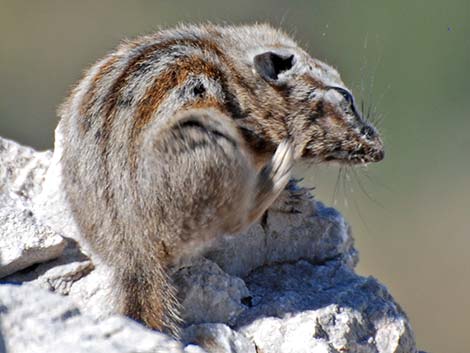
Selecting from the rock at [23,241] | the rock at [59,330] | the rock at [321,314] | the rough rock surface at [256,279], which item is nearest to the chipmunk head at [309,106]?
the rough rock surface at [256,279]

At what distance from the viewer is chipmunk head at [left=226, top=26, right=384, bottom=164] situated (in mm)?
7301

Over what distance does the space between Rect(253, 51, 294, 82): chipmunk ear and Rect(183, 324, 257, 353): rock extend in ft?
5.76

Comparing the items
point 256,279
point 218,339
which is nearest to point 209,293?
point 218,339

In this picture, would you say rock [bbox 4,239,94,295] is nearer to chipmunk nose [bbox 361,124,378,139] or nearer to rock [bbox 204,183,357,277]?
rock [bbox 204,183,357,277]

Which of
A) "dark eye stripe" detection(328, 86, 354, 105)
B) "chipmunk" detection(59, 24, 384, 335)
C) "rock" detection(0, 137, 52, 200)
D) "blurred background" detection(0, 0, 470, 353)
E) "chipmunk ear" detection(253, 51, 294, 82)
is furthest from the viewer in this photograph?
"blurred background" detection(0, 0, 470, 353)

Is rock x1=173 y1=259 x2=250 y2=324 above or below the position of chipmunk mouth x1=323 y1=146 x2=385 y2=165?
below

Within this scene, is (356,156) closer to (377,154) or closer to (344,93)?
(377,154)

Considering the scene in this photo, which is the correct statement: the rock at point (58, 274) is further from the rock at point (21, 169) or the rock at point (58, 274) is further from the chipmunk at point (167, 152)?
the rock at point (21, 169)

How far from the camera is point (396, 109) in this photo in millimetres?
16266

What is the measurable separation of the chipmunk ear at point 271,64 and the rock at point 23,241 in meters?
1.66

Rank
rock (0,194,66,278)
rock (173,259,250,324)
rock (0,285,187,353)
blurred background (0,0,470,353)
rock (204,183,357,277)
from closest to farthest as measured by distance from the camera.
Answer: rock (0,285,187,353) → rock (0,194,66,278) → rock (173,259,250,324) → rock (204,183,357,277) → blurred background (0,0,470,353)

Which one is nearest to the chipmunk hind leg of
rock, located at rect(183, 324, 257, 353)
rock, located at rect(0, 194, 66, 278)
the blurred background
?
rock, located at rect(183, 324, 257, 353)

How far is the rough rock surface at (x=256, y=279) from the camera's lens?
20.4ft

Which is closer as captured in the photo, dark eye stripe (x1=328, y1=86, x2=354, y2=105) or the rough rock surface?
the rough rock surface
